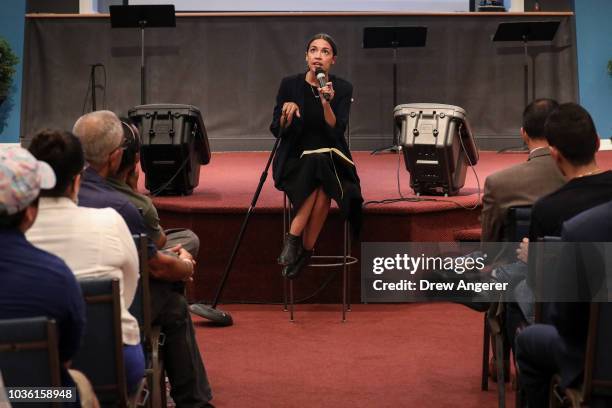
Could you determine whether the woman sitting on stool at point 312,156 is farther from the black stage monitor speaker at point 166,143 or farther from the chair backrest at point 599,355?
the chair backrest at point 599,355

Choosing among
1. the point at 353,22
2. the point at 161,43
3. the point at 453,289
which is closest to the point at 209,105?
the point at 161,43

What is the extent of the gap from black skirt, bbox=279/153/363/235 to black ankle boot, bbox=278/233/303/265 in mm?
170

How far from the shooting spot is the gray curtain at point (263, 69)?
10.5 meters

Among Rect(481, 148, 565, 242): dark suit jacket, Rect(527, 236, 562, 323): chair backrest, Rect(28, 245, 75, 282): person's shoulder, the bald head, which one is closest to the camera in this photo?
Rect(28, 245, 75, 282): person's shoulder

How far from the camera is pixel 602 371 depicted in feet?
9.20

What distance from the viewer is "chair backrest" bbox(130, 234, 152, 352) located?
10.7ft

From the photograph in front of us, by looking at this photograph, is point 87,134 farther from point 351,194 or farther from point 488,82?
point 488,82

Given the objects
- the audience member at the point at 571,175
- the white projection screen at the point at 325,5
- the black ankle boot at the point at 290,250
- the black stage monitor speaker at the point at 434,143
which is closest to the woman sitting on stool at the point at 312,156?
the black ankle boot at the point at 290,250

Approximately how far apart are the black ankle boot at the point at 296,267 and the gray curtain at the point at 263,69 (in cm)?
499

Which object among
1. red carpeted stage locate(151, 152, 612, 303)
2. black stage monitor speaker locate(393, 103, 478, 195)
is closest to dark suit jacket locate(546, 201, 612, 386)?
red carpeted stage locate(151, 152, 612, 303)

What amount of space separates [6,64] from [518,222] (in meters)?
7.68

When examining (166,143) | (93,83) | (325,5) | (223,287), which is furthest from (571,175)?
(325,5)

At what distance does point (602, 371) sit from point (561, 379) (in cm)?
20

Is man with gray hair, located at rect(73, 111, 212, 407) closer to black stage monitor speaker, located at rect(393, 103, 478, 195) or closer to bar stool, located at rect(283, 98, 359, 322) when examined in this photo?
bar stool, located at rect(283, 98, 359, 322)
